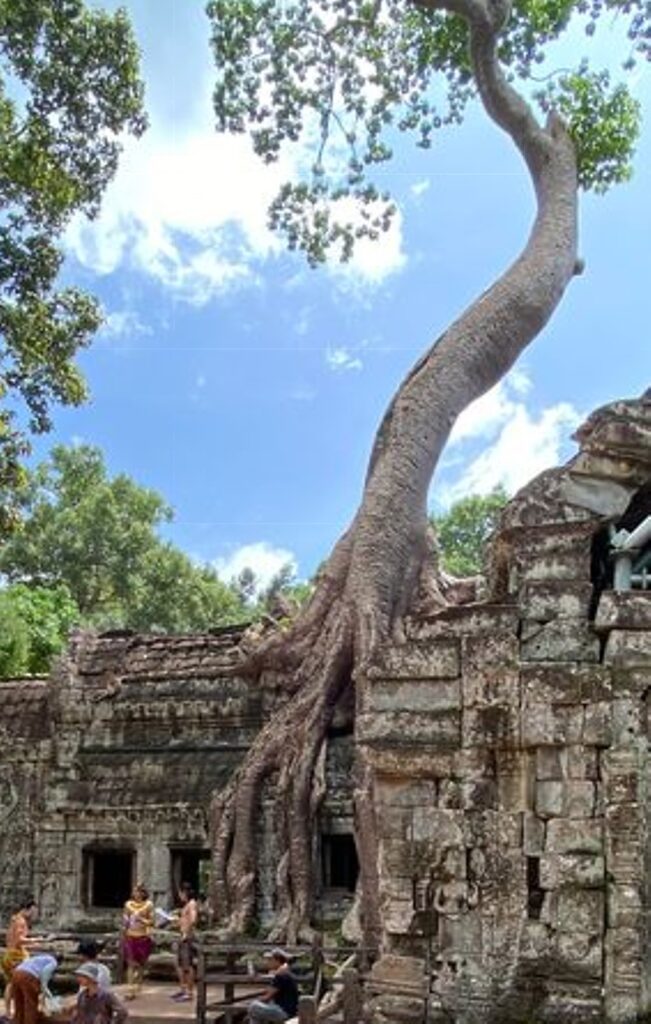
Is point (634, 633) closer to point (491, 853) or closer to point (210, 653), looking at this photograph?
point (491, 853)

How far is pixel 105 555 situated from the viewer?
32531mm

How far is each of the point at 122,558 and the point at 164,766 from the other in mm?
20680

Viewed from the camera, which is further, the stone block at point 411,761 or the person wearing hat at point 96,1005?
the stone block at point 411,761

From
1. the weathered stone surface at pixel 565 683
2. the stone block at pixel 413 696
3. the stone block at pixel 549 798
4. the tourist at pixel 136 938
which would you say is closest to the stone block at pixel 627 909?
the stone block at pixel 549 798

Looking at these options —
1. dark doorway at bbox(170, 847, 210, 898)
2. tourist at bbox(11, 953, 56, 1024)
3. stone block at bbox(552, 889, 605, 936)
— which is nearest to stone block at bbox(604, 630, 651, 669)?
stone block at bbox(552, 889, 605, 936)

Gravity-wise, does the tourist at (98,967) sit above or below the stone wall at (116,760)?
below

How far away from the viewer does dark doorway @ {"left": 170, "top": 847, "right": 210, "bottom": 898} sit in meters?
12.2

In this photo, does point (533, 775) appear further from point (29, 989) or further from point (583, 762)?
point (29, 989)

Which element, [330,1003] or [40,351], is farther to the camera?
[40,351]

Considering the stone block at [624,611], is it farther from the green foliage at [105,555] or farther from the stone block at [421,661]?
the green foliage at [105,555]

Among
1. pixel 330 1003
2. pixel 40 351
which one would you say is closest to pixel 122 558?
pixel 40 351

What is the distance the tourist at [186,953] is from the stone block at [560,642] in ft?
13.5

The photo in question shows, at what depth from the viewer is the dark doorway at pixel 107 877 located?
1261cm

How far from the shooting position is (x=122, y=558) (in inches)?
1288
